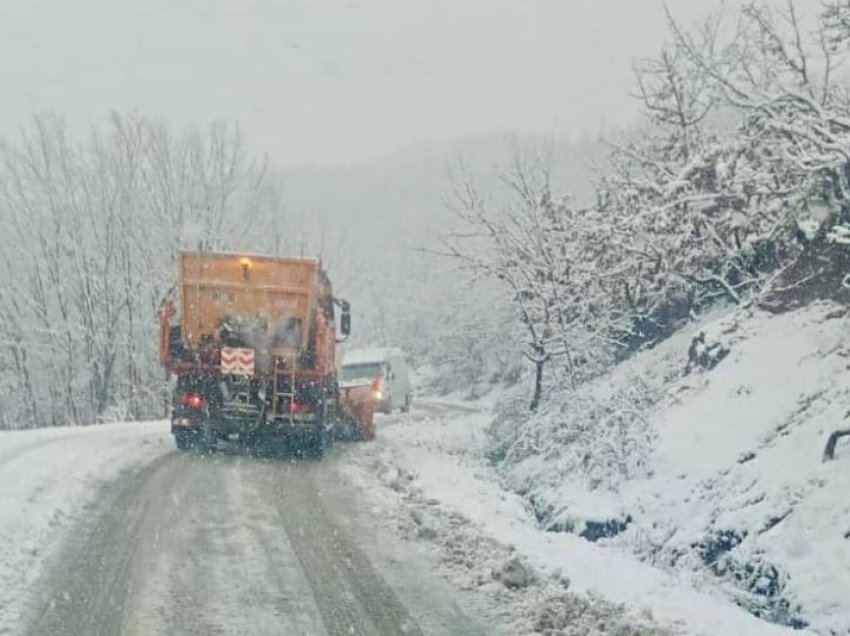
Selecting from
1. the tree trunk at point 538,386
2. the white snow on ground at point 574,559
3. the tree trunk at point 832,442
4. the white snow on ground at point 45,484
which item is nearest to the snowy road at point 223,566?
the white snow on ground at point 45,484

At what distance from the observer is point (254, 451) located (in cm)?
1906

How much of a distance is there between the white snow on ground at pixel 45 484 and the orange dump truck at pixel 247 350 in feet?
4.11

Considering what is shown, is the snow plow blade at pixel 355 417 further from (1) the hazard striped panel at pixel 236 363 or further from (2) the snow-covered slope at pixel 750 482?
(2) the snow-covered slope at pixel 750 482

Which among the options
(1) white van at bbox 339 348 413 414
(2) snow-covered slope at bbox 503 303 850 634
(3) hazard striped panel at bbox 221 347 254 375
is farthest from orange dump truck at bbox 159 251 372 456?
(1) white van at bbox 339 348 413 414

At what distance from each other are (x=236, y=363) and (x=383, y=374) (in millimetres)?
15067

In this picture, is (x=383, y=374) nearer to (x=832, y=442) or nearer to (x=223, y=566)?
(x=832, y=442)

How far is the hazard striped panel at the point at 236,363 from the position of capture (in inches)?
718

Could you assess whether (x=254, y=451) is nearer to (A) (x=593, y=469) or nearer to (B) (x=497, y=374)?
(A) (x=593, y=469)

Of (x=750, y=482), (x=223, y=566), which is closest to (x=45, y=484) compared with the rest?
(x=223, y=566)

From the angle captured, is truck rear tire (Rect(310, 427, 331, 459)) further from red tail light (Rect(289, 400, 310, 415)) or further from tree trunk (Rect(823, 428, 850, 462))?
tree trunk (Rect(823, 428, 850, 462))

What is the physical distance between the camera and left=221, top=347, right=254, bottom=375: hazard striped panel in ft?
59.8

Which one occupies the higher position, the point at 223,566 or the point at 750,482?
the point at 750,482

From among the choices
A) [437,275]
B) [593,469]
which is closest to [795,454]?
[593,469]

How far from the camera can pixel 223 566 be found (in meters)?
8.98
